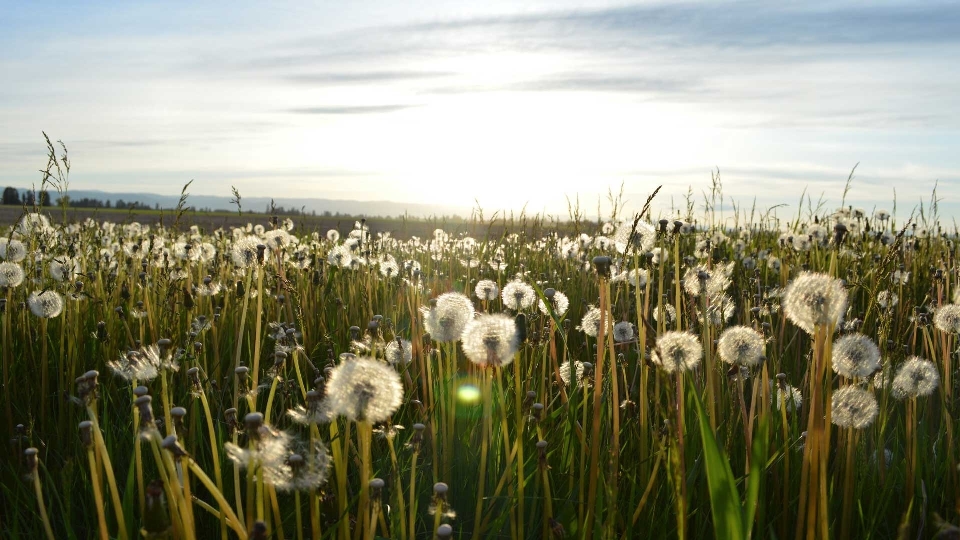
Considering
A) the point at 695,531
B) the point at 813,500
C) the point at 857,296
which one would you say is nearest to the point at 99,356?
the point at 695,531

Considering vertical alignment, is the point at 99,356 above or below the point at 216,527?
above

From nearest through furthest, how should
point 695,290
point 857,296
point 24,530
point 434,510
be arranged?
point 434,510, point 24,530, point 695,290, point 857,296

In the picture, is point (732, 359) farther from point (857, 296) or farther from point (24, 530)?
point (857, 296)

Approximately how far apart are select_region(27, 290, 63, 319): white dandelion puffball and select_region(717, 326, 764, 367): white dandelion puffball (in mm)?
3029

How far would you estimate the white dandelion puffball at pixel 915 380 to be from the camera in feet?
7.55

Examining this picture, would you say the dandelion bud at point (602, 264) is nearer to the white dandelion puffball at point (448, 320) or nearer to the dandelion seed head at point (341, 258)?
the white dandelion puffball at point (448, 320)

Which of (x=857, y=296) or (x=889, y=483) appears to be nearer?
(x=889, y=483)

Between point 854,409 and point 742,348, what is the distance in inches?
14.0

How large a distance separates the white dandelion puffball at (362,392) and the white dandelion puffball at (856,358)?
1342mm

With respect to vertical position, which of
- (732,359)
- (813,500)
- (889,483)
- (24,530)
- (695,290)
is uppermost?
(695,290)

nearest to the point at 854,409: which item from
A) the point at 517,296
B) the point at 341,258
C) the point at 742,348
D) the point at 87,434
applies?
the point at 742,348

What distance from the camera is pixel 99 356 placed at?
3.61 meters

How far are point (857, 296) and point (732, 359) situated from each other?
427 centimetres

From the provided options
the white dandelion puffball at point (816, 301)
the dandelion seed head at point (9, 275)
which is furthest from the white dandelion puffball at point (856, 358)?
the dandelion seed head at point (9, 275)
